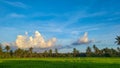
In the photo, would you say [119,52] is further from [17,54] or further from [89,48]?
[17,54]

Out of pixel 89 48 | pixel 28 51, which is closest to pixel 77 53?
pixel 89 48

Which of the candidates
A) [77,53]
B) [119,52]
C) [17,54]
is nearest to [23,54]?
[17,54]

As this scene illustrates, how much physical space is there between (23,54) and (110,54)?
49.1 metres

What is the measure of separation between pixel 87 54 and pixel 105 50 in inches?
392

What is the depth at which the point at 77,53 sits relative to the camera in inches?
5458

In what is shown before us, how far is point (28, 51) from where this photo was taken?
139m

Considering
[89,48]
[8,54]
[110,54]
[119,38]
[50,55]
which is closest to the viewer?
[119,38]

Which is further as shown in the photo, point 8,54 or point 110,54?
point 8,54

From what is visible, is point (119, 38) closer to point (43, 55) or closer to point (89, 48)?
point (89, 48)

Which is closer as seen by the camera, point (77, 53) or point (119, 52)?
point (119, 52)

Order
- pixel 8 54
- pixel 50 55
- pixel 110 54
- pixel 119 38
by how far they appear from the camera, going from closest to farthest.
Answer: pixel 119 38 → pixel 110 54 → pixel 8 54 → pixel 50 55

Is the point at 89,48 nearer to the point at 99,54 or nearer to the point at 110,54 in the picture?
the point at 99,54

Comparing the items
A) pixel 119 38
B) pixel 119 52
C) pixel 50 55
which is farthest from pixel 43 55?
pixel 119 38

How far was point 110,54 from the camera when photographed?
113 metres
